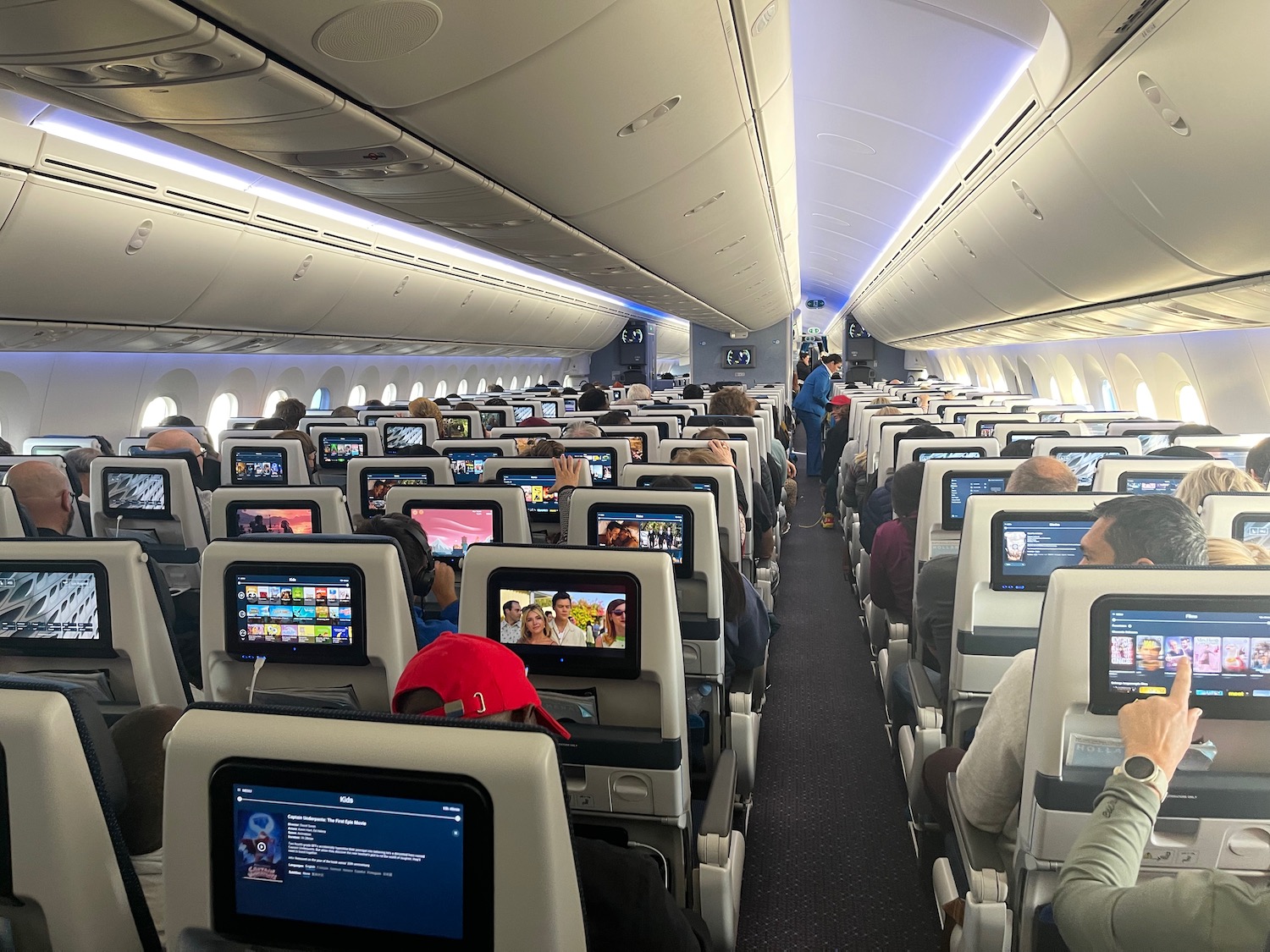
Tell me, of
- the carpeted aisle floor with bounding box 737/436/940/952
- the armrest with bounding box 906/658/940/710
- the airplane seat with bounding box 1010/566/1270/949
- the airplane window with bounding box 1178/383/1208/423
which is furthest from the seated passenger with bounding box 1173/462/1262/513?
the airplane window with bounding box 1178/383/1208/423

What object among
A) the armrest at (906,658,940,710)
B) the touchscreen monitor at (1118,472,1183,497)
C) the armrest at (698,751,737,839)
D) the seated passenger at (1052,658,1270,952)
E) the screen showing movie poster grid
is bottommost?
the armrest at (698,751,737,839)

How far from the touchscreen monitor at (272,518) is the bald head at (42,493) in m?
1.12

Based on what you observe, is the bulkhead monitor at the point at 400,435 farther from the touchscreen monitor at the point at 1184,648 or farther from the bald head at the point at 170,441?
the touchscreen monitor at the point at 1184,648

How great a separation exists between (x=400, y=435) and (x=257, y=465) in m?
2.33

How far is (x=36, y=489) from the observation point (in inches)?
213

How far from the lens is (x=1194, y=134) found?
4742mm

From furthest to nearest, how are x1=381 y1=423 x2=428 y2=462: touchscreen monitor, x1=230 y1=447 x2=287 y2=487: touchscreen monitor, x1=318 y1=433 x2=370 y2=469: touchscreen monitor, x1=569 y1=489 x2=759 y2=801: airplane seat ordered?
x1=381 y1=423 x2=428 y2=462: touchscreen monitor < x1=318 y1=433 x2=370 y2=469: touchscreen monitor < x1=230 y1=447 x2=287 y2=487: touchscreen monitor < x1=569 y1=489 x2=759 y2=801: airplane seat

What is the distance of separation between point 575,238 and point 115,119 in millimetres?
4938

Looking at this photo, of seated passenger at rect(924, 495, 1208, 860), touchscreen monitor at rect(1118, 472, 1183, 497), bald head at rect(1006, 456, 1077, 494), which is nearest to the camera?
seated passenger at rect(924, 495, 1208, 860)

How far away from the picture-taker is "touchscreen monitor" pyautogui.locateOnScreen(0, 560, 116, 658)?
311 centimetres

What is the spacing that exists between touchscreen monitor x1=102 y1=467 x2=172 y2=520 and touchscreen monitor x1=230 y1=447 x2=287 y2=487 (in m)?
1.72

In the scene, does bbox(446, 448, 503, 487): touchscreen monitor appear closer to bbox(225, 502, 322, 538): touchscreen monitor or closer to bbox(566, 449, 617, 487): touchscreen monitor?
bbox(566, 449, 617, 487): touchscreen monitor

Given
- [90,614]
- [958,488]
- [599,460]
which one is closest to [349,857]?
[90,614]

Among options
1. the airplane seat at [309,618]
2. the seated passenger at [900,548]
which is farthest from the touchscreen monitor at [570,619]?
the seated passenger at [900,548]
